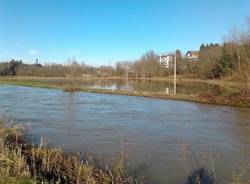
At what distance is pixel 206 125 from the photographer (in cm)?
1528

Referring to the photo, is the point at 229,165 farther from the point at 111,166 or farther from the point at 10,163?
the point at 10,163

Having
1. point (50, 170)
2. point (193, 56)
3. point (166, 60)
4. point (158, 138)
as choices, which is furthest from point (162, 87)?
point (193, 56)

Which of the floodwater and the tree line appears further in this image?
the tree line

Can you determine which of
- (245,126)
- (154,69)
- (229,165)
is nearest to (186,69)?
(154,69)

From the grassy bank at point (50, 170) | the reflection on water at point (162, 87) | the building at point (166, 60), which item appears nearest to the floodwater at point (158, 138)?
the grassy bank at point (50, 170)

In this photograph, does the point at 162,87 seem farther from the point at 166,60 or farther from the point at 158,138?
the point at 166,60

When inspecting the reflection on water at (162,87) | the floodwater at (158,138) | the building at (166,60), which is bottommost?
the floodwater at (158,138)

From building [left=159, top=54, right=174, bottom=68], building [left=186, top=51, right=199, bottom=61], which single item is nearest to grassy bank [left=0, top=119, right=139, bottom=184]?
building [left=186, top=51, right=199, bottom=61]

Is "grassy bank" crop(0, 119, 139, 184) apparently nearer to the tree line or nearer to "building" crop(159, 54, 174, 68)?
the tree line

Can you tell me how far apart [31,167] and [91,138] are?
4.95 m

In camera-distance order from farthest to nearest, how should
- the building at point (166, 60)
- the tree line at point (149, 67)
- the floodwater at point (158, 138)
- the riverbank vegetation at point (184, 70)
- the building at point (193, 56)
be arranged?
the building at point (166, 60), the building at point (193, 56), the tree line at point (149, 67), the riverbank vegetation at point (184, 70), the floodwater at point (158, 138)

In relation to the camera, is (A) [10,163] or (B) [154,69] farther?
(B) [154,69]

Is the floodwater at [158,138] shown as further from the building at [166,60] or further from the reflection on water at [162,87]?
the building at [166,60]

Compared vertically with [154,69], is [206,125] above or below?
below
